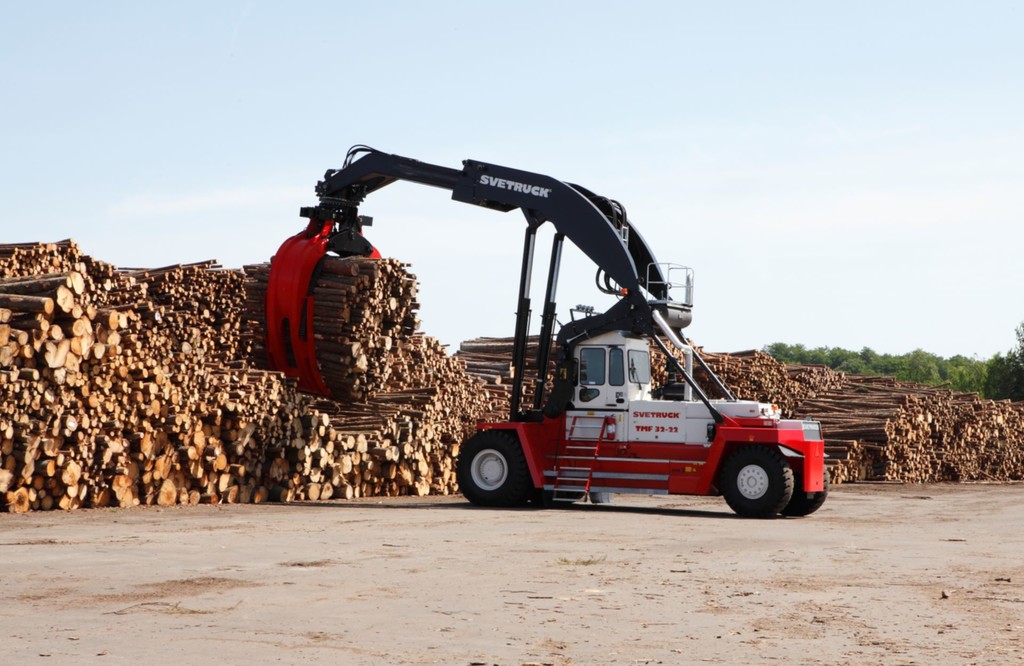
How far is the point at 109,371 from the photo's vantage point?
49.2 ft

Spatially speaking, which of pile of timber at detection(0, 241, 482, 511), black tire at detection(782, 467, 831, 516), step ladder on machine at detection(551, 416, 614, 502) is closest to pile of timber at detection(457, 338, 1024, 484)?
pile of timber at detection(0, 241, 482, 511)

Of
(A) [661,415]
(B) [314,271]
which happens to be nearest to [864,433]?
(A) [661,415]

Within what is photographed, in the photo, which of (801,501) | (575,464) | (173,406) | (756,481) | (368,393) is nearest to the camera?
(173,406)

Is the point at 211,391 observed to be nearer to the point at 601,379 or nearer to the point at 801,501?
the point at 601,379

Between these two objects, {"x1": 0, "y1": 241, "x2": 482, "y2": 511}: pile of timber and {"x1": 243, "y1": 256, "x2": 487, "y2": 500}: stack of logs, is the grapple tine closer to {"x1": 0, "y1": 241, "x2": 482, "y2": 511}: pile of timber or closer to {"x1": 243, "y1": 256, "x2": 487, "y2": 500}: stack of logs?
{"x1": 243, "y1": 256, "x2": 487, "y2": 500}: stack of logs

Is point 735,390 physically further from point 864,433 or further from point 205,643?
point 205,643

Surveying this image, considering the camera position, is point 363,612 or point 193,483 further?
point 193,483

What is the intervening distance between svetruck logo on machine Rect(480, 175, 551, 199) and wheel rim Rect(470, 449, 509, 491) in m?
3.81

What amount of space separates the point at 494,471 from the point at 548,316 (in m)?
2.35

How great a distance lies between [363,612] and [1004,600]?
437 cm

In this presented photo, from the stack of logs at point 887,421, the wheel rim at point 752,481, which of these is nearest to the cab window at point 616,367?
the wheel rim at point 752,481

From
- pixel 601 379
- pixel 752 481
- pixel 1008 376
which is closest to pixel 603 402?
pixel 601 379

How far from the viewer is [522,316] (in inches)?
731

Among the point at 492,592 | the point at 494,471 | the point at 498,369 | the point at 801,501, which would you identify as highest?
the point at 498,369
